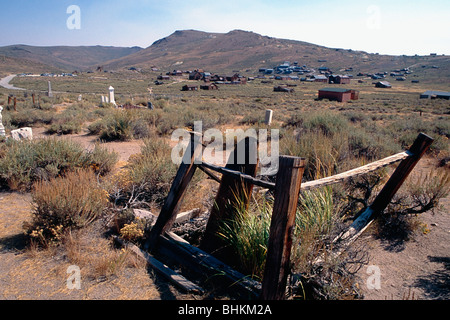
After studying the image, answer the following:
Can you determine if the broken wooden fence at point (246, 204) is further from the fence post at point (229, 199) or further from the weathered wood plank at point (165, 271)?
the weathered wood plank at point (165, 271)

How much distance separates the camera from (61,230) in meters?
3.85

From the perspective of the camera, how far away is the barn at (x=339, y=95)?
117 feet

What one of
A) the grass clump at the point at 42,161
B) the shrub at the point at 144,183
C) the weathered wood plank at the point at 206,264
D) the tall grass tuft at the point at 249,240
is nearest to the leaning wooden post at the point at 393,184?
the tall grass tuft at the point at 249,240

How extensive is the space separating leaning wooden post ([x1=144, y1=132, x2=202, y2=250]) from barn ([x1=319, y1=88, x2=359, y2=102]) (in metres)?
35.4

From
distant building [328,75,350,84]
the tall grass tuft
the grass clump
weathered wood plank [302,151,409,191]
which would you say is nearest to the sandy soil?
the tall grass tuft

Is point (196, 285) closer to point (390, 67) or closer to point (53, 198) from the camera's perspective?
point (53, 198)

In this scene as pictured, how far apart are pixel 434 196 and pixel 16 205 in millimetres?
6502

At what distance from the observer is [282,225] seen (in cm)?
241

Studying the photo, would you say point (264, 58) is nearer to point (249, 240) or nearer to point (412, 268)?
point (412, 268)

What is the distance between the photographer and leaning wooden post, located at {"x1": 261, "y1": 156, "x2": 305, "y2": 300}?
2363 millimetres

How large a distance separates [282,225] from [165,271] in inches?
Answer: 61.9

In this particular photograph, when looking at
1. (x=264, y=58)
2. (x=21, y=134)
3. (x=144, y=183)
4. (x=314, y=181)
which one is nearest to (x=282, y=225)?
(x=314, y=181)

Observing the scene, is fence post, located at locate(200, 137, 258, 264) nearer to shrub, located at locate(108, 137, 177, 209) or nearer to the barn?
shrub, located at locate(108, 137, 177, 209)
